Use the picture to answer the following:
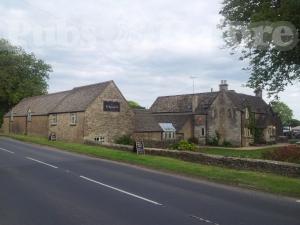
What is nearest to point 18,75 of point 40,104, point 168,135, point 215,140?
point 40,104

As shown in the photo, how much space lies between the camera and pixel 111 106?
48688 millimetres

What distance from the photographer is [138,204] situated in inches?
484

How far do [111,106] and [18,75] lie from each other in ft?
122

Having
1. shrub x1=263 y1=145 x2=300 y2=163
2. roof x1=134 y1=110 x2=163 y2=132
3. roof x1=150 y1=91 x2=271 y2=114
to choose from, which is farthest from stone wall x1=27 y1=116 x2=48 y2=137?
shrub x1=263 y1=145 x2=300 y2=163

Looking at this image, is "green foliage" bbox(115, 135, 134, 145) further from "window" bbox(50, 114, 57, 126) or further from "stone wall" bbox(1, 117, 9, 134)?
"stone wall" bbox(1, 117, 9, 134)

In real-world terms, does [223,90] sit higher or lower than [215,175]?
→ higher

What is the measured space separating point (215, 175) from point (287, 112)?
139131 millimetres

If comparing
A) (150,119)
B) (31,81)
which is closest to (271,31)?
(150,119)

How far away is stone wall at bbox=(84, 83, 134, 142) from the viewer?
1817 inches

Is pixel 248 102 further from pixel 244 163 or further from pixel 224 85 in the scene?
pixel 244 163

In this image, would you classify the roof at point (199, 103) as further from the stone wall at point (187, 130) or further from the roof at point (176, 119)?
the stone wall at point (187, 130)

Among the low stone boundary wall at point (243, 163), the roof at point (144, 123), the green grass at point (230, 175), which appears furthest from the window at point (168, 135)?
the green grass at point (230, 175)

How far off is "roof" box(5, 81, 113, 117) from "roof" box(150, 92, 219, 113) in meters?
19.5

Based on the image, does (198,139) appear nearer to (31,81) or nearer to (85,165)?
(31,81)
